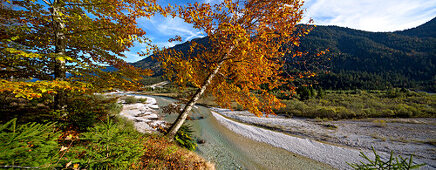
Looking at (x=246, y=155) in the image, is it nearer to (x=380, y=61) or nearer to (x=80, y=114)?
(x=80, y=114)

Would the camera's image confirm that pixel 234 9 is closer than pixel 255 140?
Yes

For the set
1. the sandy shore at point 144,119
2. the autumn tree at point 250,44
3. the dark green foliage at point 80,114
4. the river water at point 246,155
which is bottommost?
the river water at point 246,155

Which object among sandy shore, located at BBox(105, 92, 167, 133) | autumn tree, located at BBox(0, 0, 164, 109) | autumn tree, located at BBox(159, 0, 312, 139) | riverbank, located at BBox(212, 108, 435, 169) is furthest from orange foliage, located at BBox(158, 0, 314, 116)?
riverbank, located at BBox(212, 108, 435, 169)

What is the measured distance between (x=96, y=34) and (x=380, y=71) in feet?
427

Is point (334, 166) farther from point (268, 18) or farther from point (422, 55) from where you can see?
point (422, 55)

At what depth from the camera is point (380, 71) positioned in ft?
274

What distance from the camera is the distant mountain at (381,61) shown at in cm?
5809

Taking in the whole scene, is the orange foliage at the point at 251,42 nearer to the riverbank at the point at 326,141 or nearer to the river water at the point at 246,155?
the river water at the point at 246,155

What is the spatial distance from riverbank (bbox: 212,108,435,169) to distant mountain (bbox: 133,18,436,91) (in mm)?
43625

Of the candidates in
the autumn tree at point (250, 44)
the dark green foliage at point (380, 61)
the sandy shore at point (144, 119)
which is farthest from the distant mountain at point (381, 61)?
the autumn tree at point (250, 44)

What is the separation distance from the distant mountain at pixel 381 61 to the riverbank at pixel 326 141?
4362 centimetres

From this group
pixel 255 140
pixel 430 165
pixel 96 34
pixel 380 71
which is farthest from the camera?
pixel 380 71

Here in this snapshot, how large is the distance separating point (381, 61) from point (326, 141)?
133 metres

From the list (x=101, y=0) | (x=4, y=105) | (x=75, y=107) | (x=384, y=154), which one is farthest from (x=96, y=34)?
(x=384, y=154)
